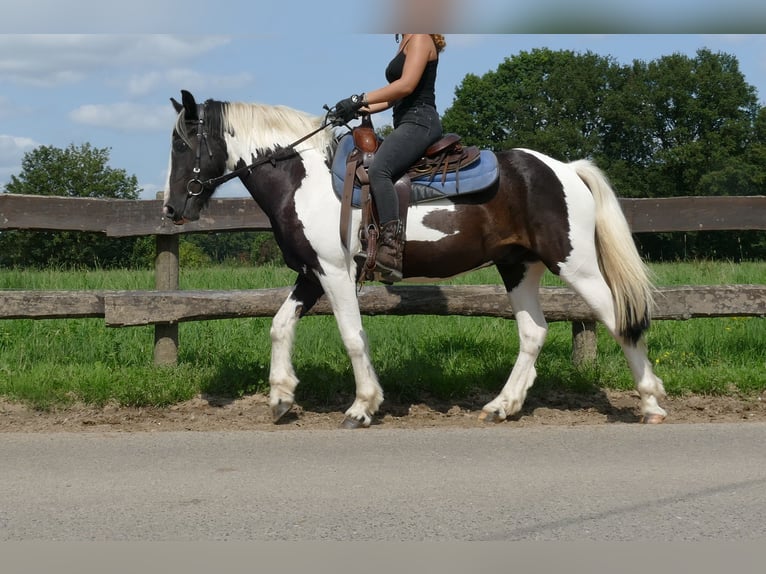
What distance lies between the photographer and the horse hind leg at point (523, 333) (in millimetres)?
6402

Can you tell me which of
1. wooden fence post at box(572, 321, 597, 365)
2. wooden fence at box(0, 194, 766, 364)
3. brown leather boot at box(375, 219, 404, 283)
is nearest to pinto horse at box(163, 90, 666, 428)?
brown leather boot at box(375, 219, 404, 283)

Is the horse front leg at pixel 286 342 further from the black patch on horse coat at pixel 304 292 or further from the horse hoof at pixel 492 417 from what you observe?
the horse hoof at pixel 492 417

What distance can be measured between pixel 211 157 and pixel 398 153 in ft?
4.68

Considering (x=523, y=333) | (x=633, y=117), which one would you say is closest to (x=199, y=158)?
→ (x=523, y=333)

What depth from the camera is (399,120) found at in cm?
629

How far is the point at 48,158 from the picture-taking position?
153 ft

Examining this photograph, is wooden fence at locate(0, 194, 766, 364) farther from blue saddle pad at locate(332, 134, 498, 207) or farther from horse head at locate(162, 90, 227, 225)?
blue saddle pad at locate(332, 134, 498, 207)

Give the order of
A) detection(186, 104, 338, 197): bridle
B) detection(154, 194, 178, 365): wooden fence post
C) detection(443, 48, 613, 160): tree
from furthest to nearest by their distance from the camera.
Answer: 1. detection(443, 48, 613, 160): tree
2. detection(154, 194, 178, 365): wooden fence post
3. detection(186, 104, 338, 197): bridle

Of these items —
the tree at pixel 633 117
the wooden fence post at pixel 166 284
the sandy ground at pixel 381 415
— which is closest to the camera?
the sandy ground at pixel 381 415

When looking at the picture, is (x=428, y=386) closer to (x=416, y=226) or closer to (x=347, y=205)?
(x=416, y=226)

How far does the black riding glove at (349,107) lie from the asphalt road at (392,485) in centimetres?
220

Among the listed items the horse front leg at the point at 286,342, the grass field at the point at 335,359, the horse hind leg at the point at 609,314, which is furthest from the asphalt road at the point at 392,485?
the grass field at the point at 335,359

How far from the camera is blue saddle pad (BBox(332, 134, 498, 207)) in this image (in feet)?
20.3

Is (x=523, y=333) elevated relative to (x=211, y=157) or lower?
lower
